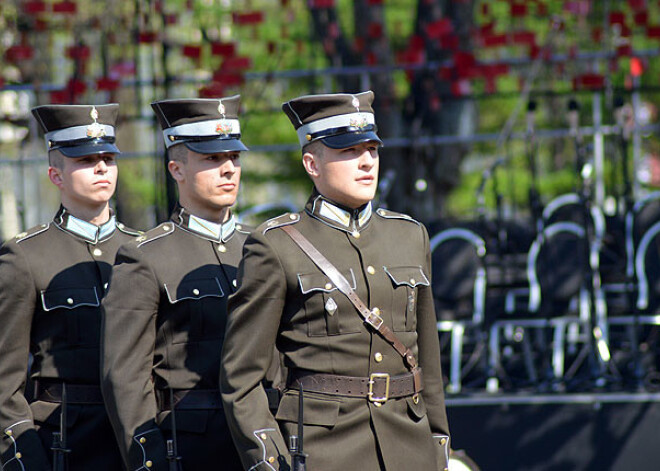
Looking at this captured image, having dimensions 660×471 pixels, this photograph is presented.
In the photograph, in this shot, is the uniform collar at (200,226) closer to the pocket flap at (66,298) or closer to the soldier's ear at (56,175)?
the pocket flap at (66,298)

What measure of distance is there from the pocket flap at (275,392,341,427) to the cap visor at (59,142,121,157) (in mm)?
1512

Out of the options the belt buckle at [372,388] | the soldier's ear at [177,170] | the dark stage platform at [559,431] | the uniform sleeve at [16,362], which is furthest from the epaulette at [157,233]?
the dark stage platform at [559,431]

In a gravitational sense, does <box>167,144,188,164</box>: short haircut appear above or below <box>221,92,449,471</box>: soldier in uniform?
above

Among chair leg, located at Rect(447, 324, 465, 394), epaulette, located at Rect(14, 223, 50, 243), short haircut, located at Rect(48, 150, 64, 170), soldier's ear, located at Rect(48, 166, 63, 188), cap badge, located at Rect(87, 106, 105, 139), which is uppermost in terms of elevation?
cap badge, located at Rect(87, 106, 105, 139)

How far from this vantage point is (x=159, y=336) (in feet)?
14.8

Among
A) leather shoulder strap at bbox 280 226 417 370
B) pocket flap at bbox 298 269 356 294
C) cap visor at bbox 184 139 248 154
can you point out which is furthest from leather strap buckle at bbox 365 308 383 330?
cap visor at bbox 184 139 248 154

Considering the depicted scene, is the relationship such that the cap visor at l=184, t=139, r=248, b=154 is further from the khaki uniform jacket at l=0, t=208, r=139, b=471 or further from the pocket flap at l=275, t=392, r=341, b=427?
the pocket flap at l=275, t=392, r=341, b=427

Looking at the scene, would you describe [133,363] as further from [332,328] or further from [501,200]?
[501,200]

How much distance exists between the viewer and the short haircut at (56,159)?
16.6ft

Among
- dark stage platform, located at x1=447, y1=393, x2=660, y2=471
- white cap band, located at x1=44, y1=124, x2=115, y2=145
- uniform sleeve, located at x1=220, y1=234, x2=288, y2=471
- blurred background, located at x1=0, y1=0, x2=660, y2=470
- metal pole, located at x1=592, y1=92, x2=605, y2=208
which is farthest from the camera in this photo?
metal pole, located at x1=592, y1=92, x2=605, y2=208

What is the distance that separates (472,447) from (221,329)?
7.86 ft

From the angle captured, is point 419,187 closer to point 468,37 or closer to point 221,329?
A: point 468,37

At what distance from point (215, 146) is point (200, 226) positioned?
319 mm

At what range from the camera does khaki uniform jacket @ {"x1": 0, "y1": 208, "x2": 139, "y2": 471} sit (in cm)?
471
